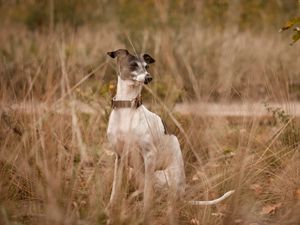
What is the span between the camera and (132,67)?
14.1 feet

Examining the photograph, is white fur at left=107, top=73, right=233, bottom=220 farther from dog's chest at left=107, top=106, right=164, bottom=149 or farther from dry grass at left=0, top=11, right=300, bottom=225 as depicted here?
dry grass at left=0, top=11, right=300, bottom=225

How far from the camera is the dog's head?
165 inches

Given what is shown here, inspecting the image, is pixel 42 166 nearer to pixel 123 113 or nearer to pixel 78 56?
pixel 123 113

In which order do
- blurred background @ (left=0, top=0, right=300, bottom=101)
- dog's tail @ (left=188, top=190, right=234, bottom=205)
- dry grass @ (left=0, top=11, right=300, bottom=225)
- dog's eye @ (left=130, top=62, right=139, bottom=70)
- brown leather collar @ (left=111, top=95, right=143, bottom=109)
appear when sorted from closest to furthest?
dry grass @ (left=0, top=11, right=300, bottom=225) < dog's tail @ (left=188, top=190, right=234, bottom=205) < brown leather collar @ (left=111, top=95, right=143, bottom=109) < dog's eye @ (left=130, top=62, right=139, bottom=70) < blurred background @ (left=0, top=0, right=300, bottom=101)

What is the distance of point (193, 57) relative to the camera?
1001 centimetres

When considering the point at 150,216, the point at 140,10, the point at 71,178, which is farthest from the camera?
the point at 140,10

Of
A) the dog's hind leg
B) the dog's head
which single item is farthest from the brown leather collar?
the dog's hind leg

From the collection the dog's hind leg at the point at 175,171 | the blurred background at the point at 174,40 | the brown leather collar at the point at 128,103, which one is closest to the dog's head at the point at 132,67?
the brown leather collar at the point at 128,103

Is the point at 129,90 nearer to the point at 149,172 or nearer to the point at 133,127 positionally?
the point at 133,127

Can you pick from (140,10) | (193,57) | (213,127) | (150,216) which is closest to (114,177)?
(150,216)

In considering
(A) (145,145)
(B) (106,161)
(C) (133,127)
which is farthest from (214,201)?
(B) (106,161)

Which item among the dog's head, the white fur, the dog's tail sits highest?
the dog's head

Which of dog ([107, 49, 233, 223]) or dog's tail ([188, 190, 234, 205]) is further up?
dog ([107, 49, 233, 223])

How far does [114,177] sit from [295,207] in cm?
122
